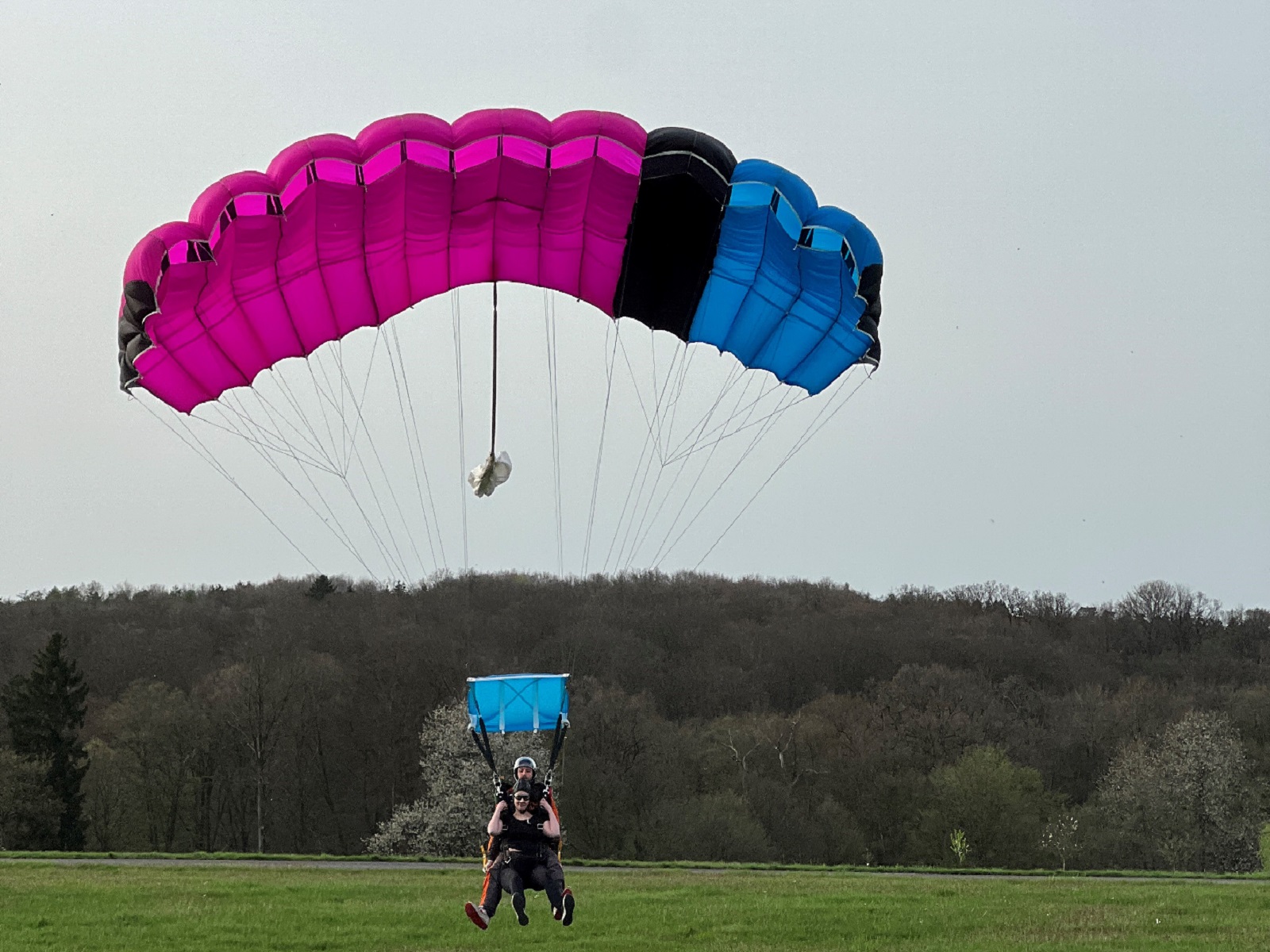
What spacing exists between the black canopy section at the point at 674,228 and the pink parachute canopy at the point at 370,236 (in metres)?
0.20

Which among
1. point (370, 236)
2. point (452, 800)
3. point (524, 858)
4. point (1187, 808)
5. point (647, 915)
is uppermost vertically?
point (370, 236)

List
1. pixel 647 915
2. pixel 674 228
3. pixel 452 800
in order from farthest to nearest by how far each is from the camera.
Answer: pixel 452 800 → pixel 647 915 → pixel 674 228

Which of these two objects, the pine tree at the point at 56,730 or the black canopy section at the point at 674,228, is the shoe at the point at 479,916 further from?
the pine tree at the point at 56,730

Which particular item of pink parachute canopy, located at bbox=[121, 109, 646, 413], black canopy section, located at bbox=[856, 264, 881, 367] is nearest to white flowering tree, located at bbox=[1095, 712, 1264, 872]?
black canopy section, located at bbox=[856, 264, 881, 367]

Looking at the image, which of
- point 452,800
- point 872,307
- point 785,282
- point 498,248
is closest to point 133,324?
point 498,248

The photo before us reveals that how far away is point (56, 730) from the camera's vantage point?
5341cm

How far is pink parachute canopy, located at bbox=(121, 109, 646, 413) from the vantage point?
16.2 meters

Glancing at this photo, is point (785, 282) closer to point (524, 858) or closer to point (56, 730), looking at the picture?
point (524, 858)

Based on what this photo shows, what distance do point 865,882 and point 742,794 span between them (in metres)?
35.3

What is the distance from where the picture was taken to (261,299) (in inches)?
683

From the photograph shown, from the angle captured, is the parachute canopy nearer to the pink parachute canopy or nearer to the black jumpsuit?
the pink parachute canopy

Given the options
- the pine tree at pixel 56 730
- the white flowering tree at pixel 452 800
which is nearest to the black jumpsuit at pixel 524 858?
the white flowering tree at pixel 452 800

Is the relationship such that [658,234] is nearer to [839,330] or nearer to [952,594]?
[839,330]

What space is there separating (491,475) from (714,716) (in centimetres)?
6167
